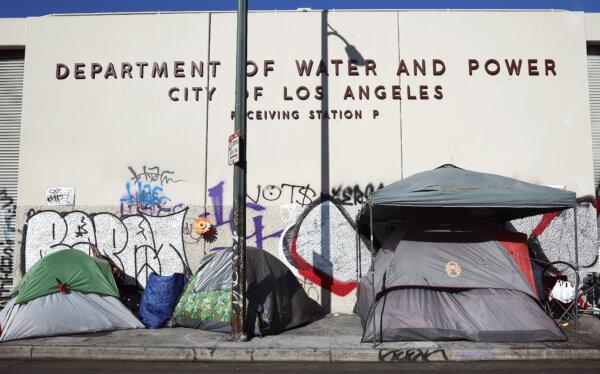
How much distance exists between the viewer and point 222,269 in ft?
29.5

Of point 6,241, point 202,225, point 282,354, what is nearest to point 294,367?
point 282,354

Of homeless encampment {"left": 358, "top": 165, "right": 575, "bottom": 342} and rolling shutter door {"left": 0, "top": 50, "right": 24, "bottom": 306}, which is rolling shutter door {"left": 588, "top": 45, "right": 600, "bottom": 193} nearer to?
homeless encampment {"left": 358, "top": 165, "right": 575, "bottom": 342}

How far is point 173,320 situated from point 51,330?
1903 millimetres

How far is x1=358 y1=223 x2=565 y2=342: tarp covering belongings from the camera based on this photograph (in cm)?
750

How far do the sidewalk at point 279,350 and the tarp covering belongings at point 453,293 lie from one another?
213 mm

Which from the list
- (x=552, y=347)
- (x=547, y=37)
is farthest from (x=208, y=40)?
(x=552, y=347)

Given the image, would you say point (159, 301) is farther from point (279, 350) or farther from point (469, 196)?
point (469, 196)

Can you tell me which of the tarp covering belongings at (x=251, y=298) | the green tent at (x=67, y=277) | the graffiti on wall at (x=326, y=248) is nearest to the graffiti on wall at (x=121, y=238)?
the green tent at (x=67, y=277)

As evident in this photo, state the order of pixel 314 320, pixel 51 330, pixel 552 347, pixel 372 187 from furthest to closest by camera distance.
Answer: pixel 372 187
pixel 314 320
pixel 51 330
pixel 552 347

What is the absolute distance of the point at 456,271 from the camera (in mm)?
7824

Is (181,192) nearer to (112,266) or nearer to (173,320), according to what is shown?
(112,266)

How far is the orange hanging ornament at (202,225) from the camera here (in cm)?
1072

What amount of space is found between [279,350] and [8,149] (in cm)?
854

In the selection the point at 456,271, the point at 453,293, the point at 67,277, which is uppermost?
the point at 456,271
